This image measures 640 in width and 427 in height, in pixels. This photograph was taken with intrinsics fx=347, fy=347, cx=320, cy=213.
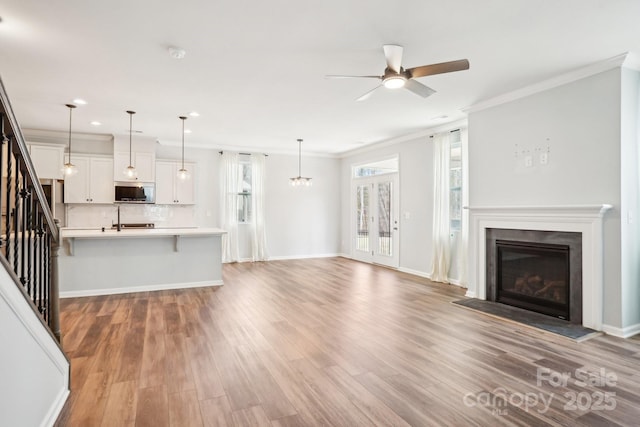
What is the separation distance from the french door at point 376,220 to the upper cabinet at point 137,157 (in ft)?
16.2

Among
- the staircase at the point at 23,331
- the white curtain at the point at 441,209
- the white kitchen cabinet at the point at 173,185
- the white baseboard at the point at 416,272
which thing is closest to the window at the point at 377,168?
the white curtain at the point at 441,209

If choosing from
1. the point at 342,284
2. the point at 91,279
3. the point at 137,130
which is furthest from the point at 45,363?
the point at 137,130

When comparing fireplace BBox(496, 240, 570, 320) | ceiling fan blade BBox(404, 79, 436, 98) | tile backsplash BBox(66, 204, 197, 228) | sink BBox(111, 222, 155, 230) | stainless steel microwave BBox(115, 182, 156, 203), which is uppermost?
ceiling fan blade BBox(404, 79, 436, 98)

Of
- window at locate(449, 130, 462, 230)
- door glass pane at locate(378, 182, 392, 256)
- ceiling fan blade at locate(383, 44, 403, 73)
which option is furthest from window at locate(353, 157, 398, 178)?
ceiling fan blade at locate(383, 44, 403, 73)

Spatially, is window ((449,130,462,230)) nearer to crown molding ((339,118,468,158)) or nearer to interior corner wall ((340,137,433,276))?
crown molding ((339,118,468,158))

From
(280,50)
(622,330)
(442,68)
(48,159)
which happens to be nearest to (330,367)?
(442,68)

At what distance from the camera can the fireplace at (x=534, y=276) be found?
13.9 feet

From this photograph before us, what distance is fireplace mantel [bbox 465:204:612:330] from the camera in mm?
3834

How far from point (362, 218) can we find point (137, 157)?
5413mm

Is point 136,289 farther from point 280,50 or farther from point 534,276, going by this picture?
point 534,276

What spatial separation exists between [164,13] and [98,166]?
5.48m

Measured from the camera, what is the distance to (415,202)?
7.18 meters

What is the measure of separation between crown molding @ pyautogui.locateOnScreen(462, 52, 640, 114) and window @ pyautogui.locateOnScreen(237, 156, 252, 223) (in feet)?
18.1

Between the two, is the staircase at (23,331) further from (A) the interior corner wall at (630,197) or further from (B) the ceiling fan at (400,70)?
(A) the interior corner wall at (630,197)
